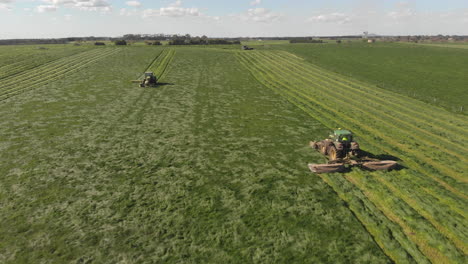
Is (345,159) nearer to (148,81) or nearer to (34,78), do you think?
(148,81)

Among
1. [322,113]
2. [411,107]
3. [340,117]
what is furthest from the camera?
[411,107]

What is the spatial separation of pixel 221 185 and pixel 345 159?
7640mm

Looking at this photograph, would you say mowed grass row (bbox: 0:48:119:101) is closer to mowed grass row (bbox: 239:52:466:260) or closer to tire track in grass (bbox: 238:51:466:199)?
tire track in grass (bbox: 238:51:466:199)

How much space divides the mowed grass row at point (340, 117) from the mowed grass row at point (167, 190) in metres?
3.02

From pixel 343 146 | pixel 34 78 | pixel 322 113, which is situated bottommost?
pixel 322 113

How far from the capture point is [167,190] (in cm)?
1325

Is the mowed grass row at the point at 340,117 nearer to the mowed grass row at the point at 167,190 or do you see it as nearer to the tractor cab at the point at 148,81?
the mowed grass row at the point at 167,190

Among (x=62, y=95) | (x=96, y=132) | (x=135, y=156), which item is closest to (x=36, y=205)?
(x=135, y=156)

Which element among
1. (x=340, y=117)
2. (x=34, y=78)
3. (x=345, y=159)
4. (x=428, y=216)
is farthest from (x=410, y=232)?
(x=34, y=78)

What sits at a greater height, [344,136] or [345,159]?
[344,136]

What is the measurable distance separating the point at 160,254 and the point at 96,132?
1430 centimetres

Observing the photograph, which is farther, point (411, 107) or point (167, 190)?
point (411, 107)

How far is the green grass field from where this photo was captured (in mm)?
9789

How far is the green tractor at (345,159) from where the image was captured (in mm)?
15148
